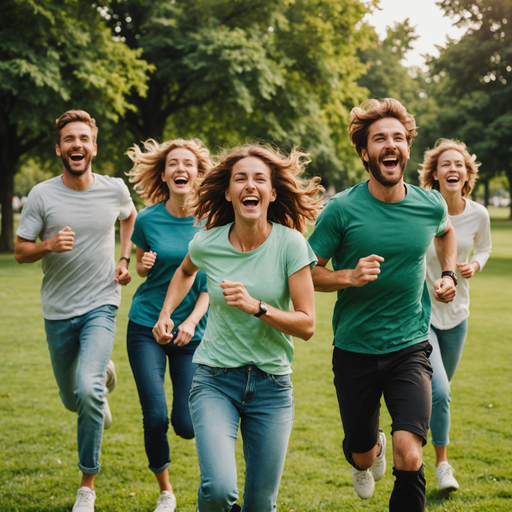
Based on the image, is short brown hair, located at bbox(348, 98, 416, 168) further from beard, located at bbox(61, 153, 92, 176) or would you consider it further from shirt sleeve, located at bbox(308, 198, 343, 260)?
beard, located at bbox(61, 153, 92, 176)

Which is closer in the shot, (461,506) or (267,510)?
(267,510)

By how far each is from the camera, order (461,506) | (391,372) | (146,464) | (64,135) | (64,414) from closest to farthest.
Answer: (391,372), (461,506), (64,135), (146,464), (64,414)

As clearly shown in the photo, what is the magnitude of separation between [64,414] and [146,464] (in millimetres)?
1780

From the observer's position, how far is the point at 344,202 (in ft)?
13.7

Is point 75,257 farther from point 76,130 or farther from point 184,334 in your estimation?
point 184,334

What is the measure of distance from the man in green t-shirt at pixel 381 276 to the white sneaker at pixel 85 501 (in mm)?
1936

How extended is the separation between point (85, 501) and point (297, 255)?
248cm

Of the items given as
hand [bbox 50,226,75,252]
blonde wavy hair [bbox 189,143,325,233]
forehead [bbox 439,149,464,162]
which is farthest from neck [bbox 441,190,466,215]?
hand [bbox 50,226,75,252]

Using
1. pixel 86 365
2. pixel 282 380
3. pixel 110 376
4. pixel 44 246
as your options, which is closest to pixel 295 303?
pixel 282 380

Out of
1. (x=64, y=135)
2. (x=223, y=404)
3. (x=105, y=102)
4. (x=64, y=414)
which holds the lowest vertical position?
(x=64, y=414)

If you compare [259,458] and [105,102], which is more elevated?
[105,102]

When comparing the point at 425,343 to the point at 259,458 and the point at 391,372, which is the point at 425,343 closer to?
the point at 391,372

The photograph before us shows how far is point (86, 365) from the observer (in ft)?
15.4

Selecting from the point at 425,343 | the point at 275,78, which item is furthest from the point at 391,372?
the point at 275,78
